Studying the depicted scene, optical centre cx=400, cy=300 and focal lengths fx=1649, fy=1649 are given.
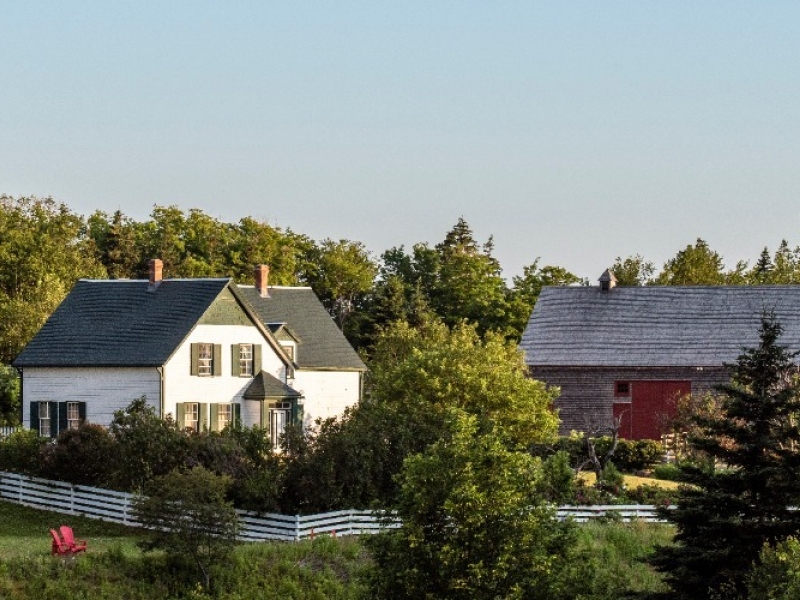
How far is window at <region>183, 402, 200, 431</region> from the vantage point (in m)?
57.3

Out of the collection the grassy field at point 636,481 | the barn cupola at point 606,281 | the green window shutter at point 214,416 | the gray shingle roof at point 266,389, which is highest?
the barn cupola at point 606,281

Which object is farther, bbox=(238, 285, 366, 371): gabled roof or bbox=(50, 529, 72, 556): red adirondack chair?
bbox=(238, 285, 366, 371): gabled roof

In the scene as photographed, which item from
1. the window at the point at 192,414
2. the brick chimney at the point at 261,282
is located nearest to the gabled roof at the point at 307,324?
the brick chimney at the point at 261,282

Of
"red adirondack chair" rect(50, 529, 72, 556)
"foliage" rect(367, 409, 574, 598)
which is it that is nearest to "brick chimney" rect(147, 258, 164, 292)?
"red adirondack chair" rect(50, 529, 72, 556)

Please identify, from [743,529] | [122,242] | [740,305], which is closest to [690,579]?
[743,529]

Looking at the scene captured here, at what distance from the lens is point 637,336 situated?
2862 inches

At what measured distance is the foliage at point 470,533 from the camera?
3203cm

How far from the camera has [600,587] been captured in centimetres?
3578

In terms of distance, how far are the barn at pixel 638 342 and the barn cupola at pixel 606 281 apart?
0.05m

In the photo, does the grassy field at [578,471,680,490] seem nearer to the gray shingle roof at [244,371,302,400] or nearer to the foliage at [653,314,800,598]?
the gray shingle roof at [244,371,302,400]

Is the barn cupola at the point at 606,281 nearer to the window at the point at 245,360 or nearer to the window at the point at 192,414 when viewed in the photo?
the window at the point at 245,360

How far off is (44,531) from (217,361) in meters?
15.9

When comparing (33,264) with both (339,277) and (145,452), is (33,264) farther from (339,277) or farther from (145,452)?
(145,452)

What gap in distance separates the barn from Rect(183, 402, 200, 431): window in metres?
18.8
